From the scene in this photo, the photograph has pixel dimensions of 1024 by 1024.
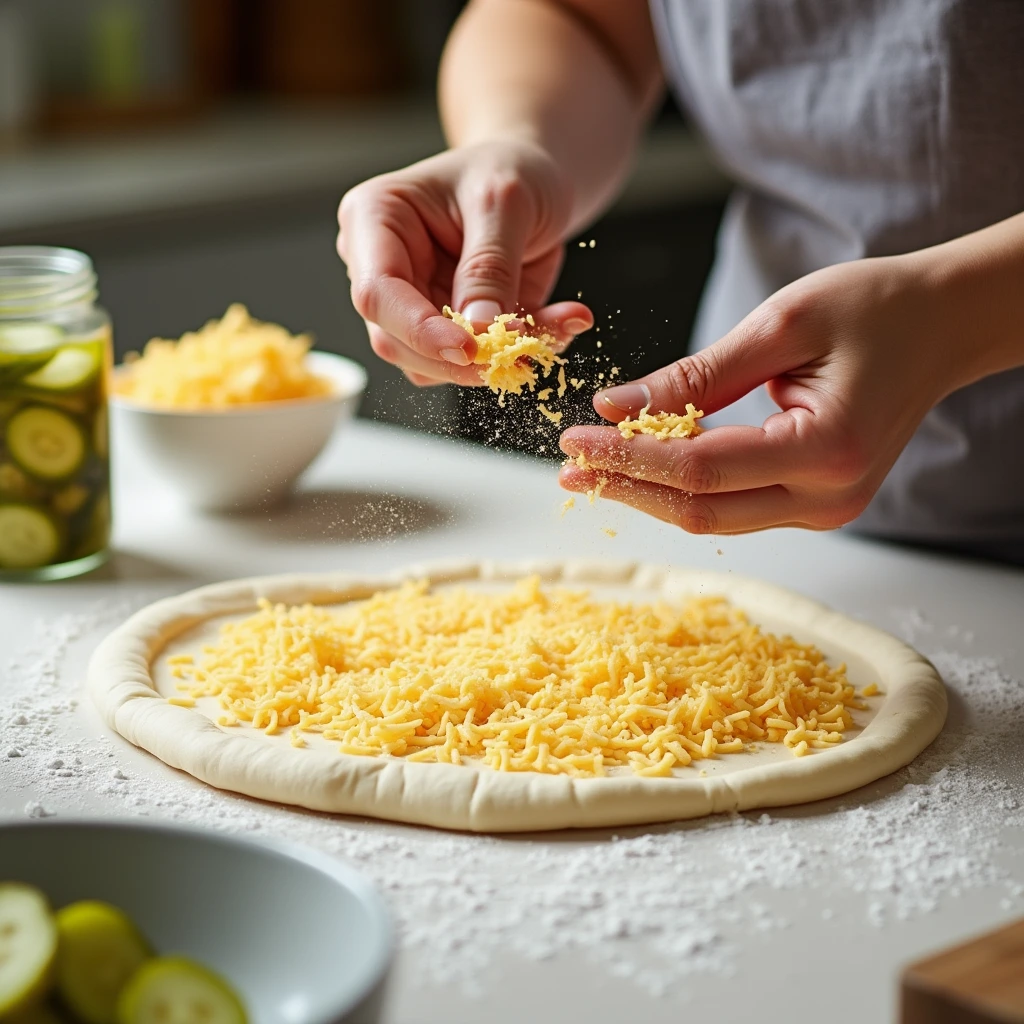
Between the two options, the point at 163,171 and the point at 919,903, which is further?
the point at 163,171

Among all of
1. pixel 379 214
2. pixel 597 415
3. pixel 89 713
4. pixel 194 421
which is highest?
pixel 379 214

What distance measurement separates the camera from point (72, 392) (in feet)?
5.16

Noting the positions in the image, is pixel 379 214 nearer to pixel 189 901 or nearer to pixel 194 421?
pixel 194 421

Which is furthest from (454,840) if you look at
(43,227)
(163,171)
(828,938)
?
(163,171)

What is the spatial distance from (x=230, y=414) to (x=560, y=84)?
611 millimetres

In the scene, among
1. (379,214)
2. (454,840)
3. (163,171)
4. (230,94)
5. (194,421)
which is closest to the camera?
(454,840)

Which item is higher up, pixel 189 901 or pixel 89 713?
pixel 189 901

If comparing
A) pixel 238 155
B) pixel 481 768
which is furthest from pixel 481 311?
pixel 238 155

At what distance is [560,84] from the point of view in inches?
69.9

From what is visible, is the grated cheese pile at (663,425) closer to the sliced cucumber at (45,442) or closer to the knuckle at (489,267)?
the knuckle at (489,267)

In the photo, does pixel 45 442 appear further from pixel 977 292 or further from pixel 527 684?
pixel 977 292

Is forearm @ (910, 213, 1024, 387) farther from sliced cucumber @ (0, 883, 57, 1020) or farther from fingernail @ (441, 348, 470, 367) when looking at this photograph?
sliced cucumber @ (0, 883, 57, 1020)

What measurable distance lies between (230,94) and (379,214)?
11.2 ft

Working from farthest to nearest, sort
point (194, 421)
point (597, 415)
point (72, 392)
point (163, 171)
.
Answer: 1. point (163, 171)
2. point (194, 421)
3. point (72, 392)
4. point (597, 415)
